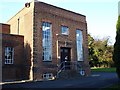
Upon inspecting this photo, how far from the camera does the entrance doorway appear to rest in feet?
85.5

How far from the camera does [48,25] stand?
25.0 m

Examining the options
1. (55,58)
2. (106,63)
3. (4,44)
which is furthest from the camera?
(106,63)

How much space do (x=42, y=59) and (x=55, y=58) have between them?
6.17ft

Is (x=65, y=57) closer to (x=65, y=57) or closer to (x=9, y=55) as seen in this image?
(x=65, y=57)

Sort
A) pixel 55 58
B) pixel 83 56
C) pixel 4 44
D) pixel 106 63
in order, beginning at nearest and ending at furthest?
pixel 4 44 < pixel 55 58 < pixel 83 56 < pixel 106 63

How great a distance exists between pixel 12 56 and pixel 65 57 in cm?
638

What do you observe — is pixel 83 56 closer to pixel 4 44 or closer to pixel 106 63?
pixel 4 44

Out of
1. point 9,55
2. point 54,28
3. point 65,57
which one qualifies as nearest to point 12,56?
point 9,55

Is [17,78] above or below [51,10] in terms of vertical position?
below

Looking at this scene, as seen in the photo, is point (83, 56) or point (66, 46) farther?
point (83, 56)

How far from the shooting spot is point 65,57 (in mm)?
26688

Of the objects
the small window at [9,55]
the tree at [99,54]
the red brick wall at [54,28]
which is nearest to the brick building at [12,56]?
the small window at [9,55]

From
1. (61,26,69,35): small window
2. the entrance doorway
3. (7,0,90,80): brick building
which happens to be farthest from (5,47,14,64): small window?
(61,26,69,35): small window

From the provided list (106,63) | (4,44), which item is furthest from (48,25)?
(106,63)
